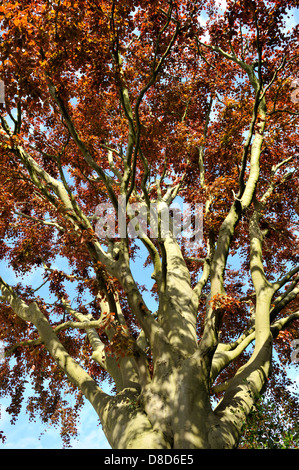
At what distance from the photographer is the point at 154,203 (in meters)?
9.33

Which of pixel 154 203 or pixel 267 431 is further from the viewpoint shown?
pixel 154 203

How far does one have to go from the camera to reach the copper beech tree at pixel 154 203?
4703mm

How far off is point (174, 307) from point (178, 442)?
2.35 meters

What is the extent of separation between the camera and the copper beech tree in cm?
470

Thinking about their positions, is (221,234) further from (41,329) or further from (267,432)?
(41,329)

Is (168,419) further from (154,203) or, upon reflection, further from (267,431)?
(154,203)

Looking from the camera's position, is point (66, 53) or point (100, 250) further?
point (100, 250)

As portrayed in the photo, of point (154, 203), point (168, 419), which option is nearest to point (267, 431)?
point (168, 419)

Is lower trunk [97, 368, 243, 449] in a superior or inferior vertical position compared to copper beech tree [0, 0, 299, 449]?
inferior

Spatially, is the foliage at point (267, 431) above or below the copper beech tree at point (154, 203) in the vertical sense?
below

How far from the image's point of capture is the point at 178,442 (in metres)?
4.12

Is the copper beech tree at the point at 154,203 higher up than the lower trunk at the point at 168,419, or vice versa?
the copper beech tree at the point at 154,203

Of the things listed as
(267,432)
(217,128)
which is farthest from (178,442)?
(217,128)

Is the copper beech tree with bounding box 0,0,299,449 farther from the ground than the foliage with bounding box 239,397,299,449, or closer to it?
farther from the ground
